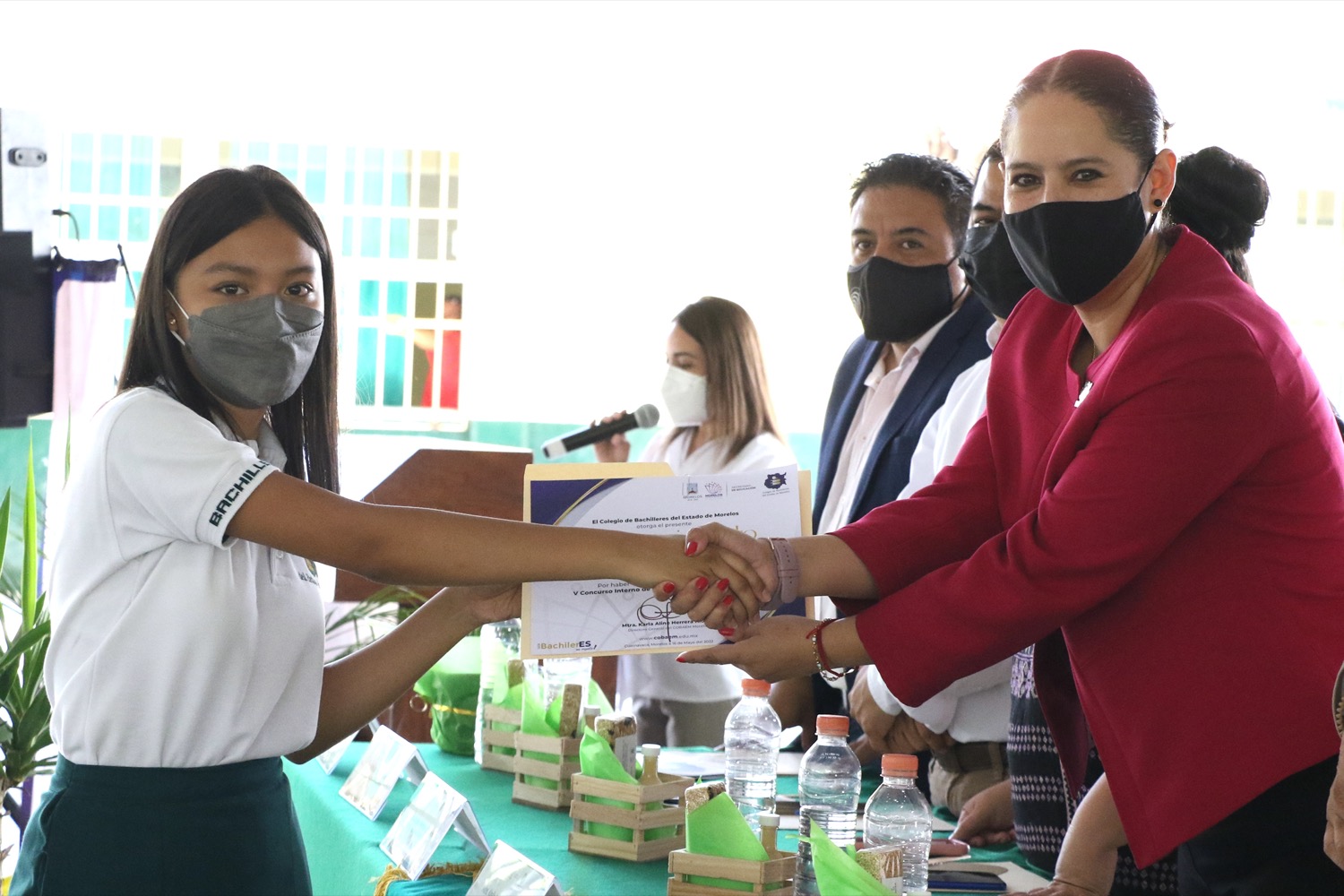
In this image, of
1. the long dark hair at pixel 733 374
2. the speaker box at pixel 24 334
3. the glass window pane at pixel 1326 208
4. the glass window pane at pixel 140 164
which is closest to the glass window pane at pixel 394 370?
the glass window pane at pixel 140 164

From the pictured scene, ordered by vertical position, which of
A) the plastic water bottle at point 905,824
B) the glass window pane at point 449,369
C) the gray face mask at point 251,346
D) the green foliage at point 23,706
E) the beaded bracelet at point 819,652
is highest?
the gray face mask at point 251,346

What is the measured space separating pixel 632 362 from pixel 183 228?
8.25m

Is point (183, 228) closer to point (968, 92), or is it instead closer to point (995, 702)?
point (995, 702)

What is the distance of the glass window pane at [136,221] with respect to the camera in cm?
941

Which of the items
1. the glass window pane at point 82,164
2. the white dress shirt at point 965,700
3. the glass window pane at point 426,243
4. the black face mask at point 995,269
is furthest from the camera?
the glass window pane at point 426,243

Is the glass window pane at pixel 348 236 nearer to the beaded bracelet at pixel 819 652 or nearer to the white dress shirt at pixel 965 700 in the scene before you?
the white dress shirt at pixel 965 700

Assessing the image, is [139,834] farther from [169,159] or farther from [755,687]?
[169,159]

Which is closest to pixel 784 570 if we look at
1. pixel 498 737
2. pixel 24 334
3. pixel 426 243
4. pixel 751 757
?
pixel 751 757

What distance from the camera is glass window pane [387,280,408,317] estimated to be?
9852 millimetres

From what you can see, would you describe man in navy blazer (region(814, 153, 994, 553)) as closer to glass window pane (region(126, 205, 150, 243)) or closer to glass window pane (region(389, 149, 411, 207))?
glass window pane (region(389, 149, 411, 207))

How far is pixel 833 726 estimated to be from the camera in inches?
66.0

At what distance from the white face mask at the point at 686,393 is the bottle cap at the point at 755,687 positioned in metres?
2.14

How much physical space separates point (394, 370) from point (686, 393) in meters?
6.28

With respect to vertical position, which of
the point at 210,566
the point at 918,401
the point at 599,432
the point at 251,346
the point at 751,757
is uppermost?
the point at 251,346
